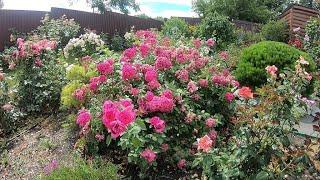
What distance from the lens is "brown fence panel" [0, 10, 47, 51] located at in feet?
52.6

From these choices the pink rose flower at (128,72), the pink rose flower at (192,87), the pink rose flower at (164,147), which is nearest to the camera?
the pink rose flower at (164,147)

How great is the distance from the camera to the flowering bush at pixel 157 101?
400 cm

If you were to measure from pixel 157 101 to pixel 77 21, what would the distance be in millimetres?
14215

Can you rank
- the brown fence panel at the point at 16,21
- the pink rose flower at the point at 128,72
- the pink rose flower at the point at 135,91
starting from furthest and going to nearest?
1. the brown fence panel at the point at 16,21
2. the pink rose flower at the point at 128,72
3. the pink rose flower at the point at 135,91

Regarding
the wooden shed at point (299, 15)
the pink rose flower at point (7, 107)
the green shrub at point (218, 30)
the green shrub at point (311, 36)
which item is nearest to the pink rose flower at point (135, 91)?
the pink rose flower at point (7, 107)

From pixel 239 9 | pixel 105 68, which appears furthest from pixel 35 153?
pixel 239 9

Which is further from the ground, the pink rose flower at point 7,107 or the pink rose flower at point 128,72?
the pink rose flower at point 128,72

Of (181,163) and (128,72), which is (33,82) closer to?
(128,72)

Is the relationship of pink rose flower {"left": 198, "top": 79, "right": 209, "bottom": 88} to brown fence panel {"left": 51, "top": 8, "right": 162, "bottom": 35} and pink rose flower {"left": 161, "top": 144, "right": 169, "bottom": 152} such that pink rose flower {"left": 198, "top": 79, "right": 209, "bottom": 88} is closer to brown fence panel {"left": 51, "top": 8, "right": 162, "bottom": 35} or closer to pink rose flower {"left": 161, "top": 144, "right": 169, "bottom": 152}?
pink rose flower {"left": 161, "top": 144, "right": 169, "bottom": 152}

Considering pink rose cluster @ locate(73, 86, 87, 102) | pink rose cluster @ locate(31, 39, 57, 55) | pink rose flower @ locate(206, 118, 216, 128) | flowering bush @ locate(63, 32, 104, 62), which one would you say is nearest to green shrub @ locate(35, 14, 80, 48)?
flowering bush @ locate(63, 32, 104, 62)

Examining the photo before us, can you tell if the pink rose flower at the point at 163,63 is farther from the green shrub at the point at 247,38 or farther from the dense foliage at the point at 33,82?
the green shrub at the point at 247,38

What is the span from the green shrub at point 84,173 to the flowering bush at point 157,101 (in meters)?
0.21

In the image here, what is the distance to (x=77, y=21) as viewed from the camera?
17.8m

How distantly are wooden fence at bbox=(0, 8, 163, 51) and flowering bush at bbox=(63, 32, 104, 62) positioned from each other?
9.05 meters
